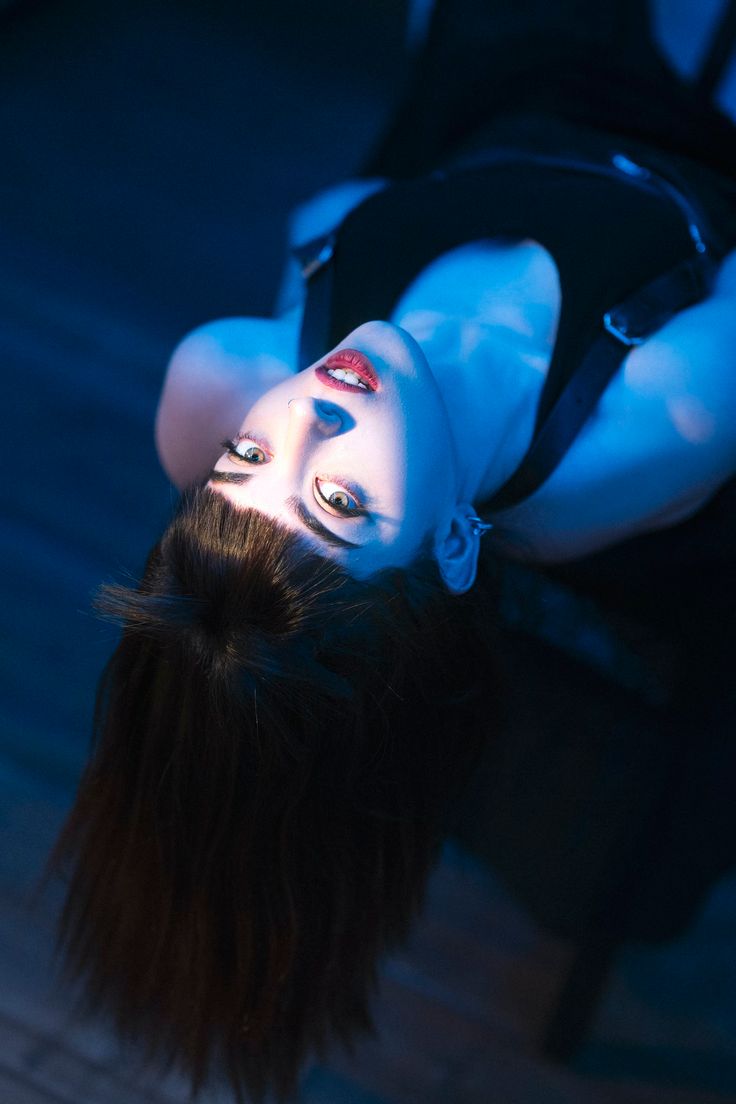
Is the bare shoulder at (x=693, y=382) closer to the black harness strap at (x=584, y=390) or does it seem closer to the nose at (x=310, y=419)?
the black harness strap at (x=584, y=390)

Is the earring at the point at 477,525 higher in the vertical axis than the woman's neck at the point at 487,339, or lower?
lower

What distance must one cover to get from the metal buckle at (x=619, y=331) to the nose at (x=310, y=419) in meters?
0.39

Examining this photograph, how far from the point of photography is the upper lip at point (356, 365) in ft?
3.03

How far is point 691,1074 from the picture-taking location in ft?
3.99

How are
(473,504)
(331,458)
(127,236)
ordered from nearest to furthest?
(331,458)
(473,504)
(127,236)

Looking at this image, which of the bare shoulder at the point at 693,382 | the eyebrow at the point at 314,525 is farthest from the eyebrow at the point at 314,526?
the bare shoulder at the point at 693,382

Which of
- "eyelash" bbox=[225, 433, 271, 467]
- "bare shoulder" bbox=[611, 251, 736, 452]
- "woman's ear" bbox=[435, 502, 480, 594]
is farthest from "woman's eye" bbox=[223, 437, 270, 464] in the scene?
"bare shoulder" bbox=[611, 251, 736, 452]

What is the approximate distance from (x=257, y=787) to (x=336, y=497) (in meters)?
0.26

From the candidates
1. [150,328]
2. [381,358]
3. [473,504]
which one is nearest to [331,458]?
[381,358]

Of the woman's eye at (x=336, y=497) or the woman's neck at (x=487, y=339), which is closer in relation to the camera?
the woman's eye at (x=336, y=497)

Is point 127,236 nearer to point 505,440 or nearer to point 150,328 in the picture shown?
point 150,328

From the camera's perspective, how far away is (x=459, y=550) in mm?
998

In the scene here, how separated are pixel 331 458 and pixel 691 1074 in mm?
872

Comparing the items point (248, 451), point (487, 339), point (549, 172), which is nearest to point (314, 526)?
point (248, 451)
